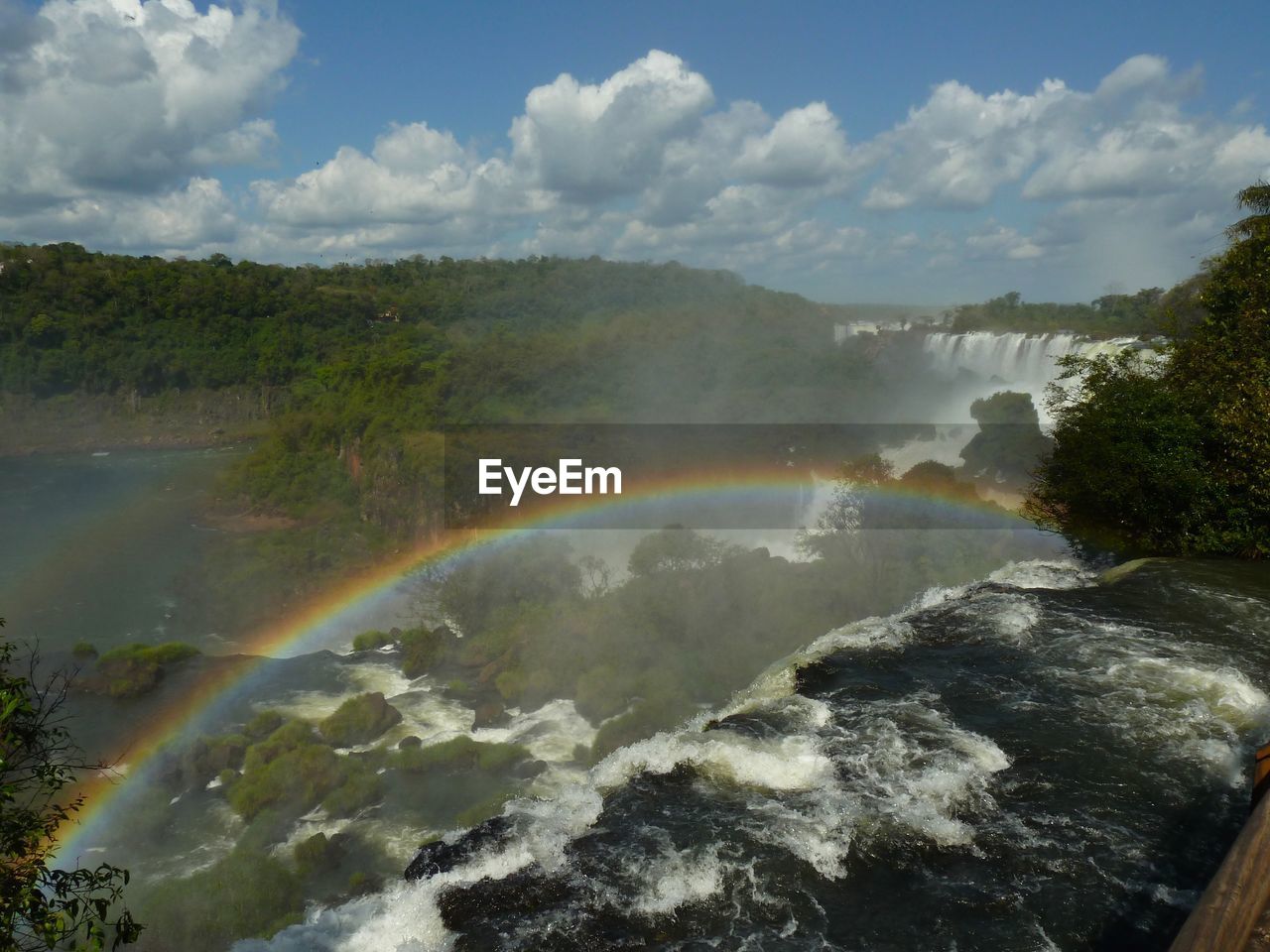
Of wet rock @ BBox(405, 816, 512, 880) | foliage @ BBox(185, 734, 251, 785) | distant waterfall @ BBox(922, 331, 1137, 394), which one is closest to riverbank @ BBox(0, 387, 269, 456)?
foliage @ BBox(185, 734, 251, 785)

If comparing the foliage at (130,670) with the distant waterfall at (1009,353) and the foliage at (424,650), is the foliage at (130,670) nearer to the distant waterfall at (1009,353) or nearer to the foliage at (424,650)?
the foliage at (424,650)

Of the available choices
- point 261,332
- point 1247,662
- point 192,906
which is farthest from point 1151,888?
point 261,332

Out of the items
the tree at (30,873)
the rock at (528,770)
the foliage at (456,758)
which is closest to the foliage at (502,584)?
the foliage at (456,758)

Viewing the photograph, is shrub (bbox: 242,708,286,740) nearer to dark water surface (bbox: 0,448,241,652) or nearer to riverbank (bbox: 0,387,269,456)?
dark water surface (bbox: 0,448,241,652)

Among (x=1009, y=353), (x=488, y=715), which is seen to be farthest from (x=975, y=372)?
(x=488, y=715)

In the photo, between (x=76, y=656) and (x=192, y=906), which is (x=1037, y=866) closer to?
(x=192, y=906)

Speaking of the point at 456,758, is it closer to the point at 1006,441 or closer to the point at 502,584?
the point at 502,584

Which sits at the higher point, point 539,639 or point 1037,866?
point 1037,866
